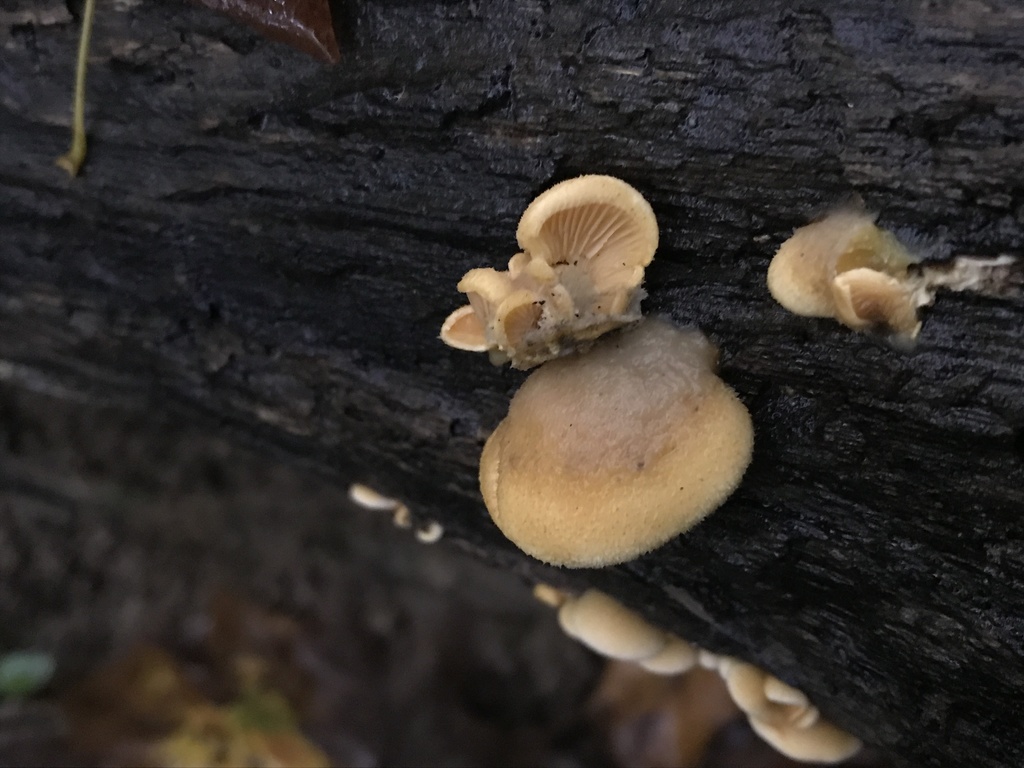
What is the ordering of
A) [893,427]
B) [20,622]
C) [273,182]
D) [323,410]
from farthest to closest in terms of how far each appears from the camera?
1. [20,622]
2. [323,410]
3. [273,182]
4. [893,427]

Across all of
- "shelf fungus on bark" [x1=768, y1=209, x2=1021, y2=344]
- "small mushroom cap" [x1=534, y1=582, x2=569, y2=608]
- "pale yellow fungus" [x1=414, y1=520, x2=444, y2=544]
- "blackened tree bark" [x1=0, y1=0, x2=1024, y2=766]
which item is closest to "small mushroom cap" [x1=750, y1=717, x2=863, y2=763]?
"blackened tree bark" [x1=0, y1=0, x2=1024, y2=766]

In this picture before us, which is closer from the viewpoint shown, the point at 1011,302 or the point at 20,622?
the point at 1011,302

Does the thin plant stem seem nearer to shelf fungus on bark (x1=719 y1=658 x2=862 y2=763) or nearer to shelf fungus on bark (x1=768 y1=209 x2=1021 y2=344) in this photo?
shelf fungus on bark (x1=768 y1=209 x2=1021 y2=344)

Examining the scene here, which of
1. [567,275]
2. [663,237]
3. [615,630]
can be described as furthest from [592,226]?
[615,630]

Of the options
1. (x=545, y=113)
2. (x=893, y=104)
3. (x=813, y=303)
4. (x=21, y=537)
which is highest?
(x=893, y=104)

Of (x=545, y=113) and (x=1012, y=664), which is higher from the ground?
(x=545, y=113)

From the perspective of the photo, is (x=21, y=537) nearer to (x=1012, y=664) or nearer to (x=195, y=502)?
(x=195, y=502)

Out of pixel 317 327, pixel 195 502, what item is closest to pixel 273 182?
pixel 317 327
